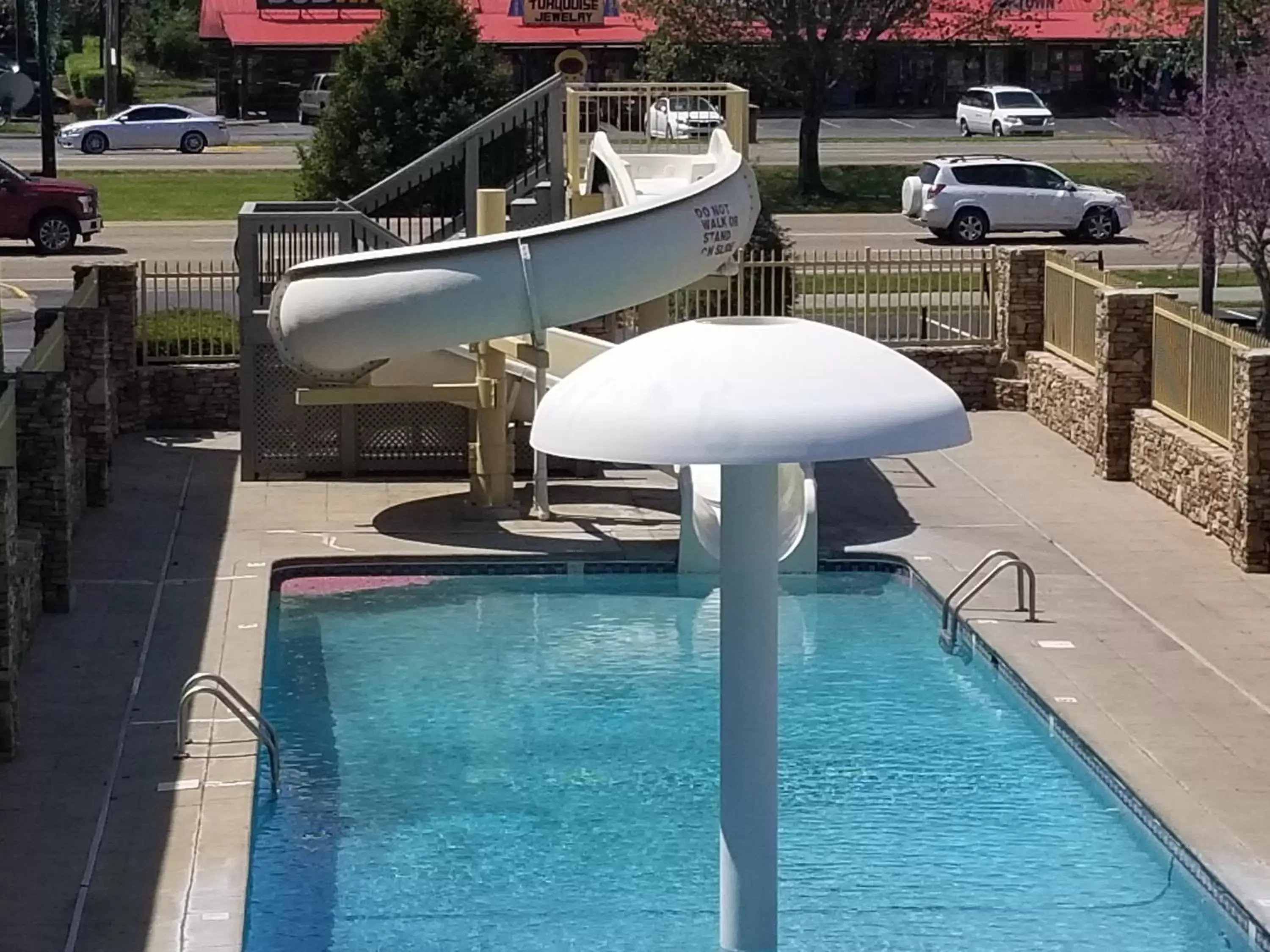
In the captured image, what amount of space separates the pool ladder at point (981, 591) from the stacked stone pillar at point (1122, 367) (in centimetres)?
444

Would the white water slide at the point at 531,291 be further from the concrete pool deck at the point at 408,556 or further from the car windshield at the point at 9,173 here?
the car windshield at the point at 9,173

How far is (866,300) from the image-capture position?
24.9 meters

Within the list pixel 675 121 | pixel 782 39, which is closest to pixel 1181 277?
pixel 675 121

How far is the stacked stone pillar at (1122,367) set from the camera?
70.5 feet

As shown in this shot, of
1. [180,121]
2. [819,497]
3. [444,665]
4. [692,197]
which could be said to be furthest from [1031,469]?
[180,121]

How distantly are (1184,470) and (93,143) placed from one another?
41.6 m

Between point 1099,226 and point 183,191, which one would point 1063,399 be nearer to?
point 1099,226

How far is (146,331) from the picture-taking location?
2464 cm

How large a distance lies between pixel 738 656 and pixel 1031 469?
1241 centimetres

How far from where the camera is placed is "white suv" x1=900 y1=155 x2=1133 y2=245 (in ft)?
131

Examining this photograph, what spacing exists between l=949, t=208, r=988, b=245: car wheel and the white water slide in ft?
69.2

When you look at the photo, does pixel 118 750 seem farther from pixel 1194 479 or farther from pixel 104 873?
pixel 1194 479

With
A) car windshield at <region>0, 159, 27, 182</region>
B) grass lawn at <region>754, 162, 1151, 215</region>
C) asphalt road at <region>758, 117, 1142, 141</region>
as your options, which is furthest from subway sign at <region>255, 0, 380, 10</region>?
car windshield at <region>0, 159, 27, 182</region>

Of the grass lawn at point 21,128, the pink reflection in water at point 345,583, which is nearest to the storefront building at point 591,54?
the grass lawn at point 21,128
